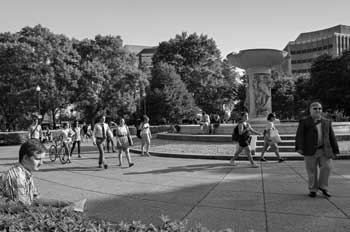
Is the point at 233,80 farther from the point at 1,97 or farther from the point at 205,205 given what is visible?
the point at 205,205

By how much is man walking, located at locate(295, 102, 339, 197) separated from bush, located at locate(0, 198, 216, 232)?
13.6ft

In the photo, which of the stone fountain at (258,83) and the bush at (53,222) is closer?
the bush at (53,222)

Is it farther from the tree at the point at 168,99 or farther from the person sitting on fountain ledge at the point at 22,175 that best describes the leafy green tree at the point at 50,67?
the person sitting on fountain ledge at the point at 22,175

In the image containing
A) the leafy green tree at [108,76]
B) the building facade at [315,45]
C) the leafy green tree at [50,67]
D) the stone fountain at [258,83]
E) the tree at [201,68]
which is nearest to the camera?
the stone fountain at [258,83]

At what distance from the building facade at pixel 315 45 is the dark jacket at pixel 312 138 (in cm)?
9847

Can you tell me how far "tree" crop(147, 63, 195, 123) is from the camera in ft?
143

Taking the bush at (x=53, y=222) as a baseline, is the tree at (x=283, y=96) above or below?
above

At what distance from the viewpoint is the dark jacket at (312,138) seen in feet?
20.3

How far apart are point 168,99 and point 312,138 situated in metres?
37.3

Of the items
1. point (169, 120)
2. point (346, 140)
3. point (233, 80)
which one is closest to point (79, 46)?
point (169, 120)

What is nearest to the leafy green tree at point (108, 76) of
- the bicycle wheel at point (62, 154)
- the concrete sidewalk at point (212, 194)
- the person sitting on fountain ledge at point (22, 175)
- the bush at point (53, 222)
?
the bicycle wheel at point (62, 154)

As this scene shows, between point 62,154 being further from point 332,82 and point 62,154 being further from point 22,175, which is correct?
point 332,82

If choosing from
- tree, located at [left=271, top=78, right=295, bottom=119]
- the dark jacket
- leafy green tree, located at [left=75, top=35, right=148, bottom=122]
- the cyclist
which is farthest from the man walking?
tree, located at [left=271, top=78, right=295, bottom=119]

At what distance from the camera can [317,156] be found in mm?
6230
